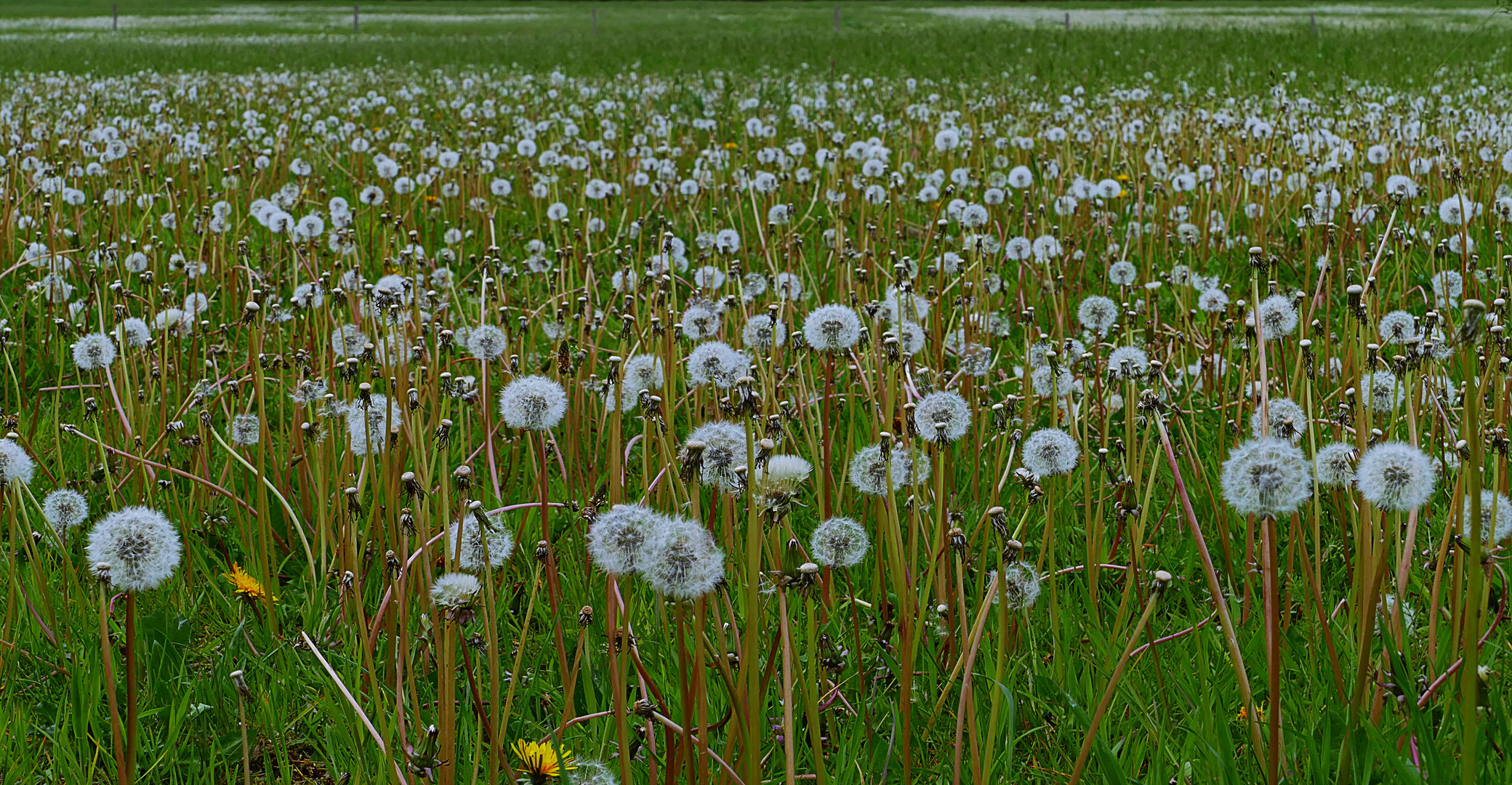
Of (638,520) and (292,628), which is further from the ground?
(638,520)

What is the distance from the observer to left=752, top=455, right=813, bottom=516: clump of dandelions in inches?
51.7

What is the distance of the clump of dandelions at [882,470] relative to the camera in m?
1.81

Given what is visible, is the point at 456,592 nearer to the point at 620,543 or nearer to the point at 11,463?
the point at 620,543

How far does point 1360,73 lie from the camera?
12.1m

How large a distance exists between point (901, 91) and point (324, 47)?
17039mm

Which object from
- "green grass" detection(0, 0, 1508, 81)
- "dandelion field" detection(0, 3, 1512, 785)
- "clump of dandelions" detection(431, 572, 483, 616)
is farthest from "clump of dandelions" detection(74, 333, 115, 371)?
"green grass" detection(0, 0, 1508, 81)

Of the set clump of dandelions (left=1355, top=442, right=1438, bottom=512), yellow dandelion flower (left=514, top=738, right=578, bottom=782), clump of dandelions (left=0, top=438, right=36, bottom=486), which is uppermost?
clump of dandelions (left=1355, top=442, right=1438, bottom=512)

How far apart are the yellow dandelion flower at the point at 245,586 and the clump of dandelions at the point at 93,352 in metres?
0.65

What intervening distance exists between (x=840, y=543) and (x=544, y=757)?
51 centimetres

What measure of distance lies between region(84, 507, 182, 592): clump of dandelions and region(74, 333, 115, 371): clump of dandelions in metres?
1.27

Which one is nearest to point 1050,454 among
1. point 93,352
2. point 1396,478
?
point 1396,478

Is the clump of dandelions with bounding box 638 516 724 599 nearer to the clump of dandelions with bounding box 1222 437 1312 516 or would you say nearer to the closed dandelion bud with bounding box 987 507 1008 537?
the closed dandelion bud with bounding box 987 507 1008 537

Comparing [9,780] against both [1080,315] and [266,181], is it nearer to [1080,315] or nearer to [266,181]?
[1080,315]

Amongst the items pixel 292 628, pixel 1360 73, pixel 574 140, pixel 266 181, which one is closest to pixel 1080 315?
pixel 292 628
